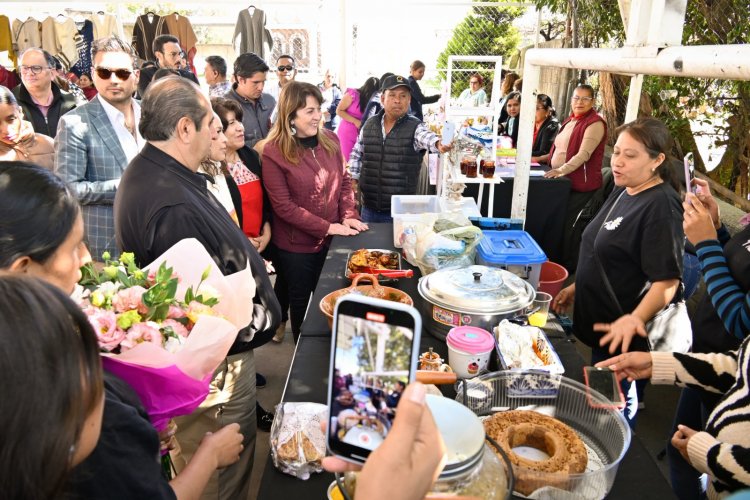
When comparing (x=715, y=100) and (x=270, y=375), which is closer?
(x=270, y=375)

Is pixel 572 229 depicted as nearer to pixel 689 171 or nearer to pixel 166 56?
pixel 689 171

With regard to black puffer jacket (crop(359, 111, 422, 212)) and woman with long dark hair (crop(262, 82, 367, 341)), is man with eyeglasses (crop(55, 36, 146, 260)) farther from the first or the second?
black puffer jacket (crop(359, 111, 422, 212))

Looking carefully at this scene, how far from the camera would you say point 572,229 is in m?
4.87

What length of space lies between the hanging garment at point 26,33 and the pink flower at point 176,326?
26.9 ft

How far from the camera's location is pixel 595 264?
2.42m

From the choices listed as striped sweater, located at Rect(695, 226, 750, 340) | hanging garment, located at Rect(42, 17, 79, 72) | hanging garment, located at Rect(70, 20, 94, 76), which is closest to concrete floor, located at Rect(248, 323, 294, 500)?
striped sweater, located at Rect(695, 226, 750, 340)

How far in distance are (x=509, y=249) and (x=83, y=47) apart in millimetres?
7869

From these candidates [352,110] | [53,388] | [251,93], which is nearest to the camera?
[53,388]

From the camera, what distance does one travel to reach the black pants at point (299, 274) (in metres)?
3.39

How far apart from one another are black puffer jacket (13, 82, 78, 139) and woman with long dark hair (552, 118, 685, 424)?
424 cm

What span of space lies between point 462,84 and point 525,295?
1110cm

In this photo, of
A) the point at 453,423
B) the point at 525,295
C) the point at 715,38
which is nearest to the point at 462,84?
the point at 715,38

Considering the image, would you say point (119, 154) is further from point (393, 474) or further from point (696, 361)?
point (696, 361)

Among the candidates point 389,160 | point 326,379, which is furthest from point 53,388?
point 389,160
